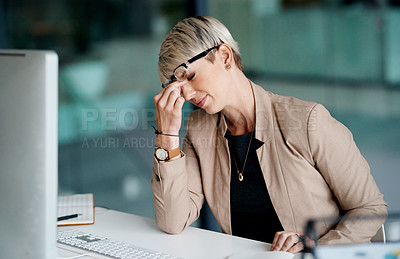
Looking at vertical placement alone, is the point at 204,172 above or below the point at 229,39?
below

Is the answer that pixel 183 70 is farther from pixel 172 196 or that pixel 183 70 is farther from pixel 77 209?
pixel 77 209

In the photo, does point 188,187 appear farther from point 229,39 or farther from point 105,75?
point 105,75

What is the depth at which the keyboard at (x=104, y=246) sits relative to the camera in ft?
4.47

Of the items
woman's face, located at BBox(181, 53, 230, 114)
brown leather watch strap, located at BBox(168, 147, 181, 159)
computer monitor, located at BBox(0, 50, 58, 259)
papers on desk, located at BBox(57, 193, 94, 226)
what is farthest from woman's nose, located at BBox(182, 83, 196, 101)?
computer monitor, located at BBox(0, 50, 58, 259)

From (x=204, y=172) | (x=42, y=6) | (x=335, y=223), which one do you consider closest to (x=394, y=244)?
(x=335, y=223)

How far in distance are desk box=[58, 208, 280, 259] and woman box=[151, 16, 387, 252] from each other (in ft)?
0.18

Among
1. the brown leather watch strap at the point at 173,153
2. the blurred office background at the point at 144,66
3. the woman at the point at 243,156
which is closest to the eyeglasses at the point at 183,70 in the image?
the woman at the point at 243,156

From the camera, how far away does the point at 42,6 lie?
12.0 ft

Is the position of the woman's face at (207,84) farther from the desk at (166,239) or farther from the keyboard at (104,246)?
the keyboard at (104,246)

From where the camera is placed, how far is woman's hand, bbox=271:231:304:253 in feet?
4.43

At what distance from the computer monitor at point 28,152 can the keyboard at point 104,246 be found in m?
0.52

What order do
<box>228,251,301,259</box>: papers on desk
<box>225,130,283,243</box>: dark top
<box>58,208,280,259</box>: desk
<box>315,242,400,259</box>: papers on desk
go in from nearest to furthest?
<box>315,242,400,259</box>: papers on desk < <box>228,251,301,259</box>: papers on desk < <box>58,208,280,259</box>: desk < <box>225,130,283,243</box>: dark top

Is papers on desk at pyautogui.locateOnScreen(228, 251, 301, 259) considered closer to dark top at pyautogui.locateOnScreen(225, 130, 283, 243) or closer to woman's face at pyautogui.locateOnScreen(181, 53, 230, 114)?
dark top at pyautogui.locateOnScreen(225, 130, 283, 243)

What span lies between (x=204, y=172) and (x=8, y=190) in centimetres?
104
